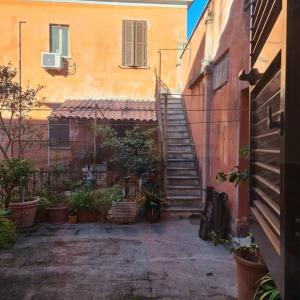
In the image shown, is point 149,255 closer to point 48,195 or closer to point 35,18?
point 48,195

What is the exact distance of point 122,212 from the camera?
7.73m

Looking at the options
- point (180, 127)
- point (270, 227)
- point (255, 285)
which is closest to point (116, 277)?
point (255, 285)

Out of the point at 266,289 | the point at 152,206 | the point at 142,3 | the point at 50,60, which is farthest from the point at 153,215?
the point at 142,3

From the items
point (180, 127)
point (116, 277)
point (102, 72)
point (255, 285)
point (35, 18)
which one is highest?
point (35, 18)

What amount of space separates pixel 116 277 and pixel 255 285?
6.28 feet

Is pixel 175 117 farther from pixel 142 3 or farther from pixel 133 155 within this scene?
pixel 142 3

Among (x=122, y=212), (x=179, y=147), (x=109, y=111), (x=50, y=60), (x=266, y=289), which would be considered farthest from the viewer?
(x=50, y=60)

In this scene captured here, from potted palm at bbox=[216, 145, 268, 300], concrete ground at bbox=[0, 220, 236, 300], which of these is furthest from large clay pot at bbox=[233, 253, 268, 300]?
concrete ground at bbox=[0, 220, 236, 300]

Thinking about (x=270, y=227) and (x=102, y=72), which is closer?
(x=270, y=227)

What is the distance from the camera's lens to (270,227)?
1.73 metres

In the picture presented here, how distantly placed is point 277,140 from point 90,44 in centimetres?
1247

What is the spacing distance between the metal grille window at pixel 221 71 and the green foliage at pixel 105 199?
10.3 ft

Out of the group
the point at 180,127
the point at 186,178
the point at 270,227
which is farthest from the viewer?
the point at 180,127

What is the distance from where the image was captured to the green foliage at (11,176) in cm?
710
